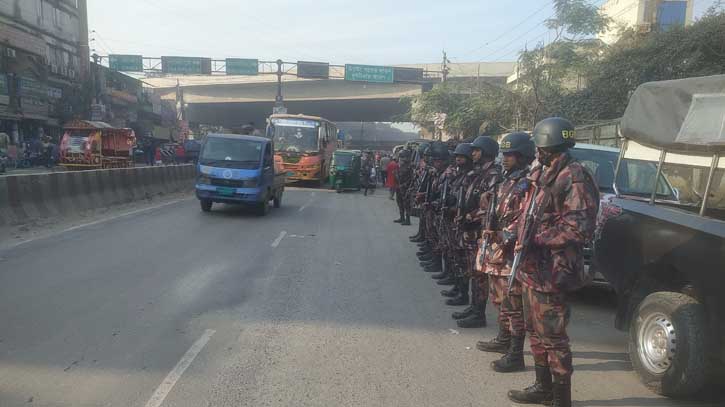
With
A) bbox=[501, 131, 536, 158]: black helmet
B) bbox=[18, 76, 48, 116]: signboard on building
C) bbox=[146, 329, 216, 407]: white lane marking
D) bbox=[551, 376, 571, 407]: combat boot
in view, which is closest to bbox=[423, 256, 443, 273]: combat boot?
bbox=[501, 131, 536, 158]: black helmet

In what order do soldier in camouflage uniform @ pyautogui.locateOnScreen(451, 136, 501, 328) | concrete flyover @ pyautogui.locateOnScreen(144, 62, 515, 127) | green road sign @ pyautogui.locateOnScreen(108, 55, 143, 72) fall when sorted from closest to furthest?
soldier in camouflage uniform @ pyautogui.locateOnScreen(451, 136, 501, 328), green road sign @ pyautogui.locateOnScreen(108, 55, 143, 72), concrete flyover @ pyautogui.locateOnScreen(144, 62, 515, 127)

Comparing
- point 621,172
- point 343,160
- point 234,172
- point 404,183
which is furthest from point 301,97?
point 621,172

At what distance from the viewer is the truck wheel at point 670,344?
3.72 meters

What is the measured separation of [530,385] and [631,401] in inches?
27.6

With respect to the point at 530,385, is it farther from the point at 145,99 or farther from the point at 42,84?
the point at 145,99

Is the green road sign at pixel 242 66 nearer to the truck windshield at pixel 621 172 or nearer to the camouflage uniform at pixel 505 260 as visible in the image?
the truck windshield at pixel 621 172

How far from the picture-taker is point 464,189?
6.01 metres

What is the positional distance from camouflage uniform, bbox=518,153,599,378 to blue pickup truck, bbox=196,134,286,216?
10185 millimetres

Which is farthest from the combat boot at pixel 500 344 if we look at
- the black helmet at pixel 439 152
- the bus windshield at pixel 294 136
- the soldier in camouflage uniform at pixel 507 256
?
the bus windshield at pixel 294 136

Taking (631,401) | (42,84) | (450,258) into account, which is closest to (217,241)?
(450,258)

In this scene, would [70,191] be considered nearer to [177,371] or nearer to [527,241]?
[177,371]

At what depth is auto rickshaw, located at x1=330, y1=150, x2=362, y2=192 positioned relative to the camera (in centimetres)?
2409

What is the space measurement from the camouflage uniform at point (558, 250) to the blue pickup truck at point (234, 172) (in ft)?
33.4

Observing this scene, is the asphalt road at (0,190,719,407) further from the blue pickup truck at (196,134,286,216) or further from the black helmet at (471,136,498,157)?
the blue pickup truck at (196,134,286,216)
